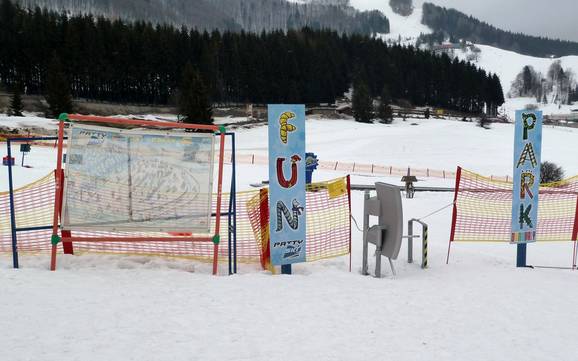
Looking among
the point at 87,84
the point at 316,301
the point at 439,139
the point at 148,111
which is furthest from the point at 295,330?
the point at 87,84

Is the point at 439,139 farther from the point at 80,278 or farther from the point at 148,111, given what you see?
the point at 80,278

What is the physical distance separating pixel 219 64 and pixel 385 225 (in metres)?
72.7

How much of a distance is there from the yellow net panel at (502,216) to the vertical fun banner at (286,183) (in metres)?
4.08

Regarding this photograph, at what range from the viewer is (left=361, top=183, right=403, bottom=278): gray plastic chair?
7.66 metres

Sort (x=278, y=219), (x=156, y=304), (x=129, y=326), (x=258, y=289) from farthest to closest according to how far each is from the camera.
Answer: (x=278, y=219)
(x=258, y=289)
(x=156, y=304)
(x=129, y=326)

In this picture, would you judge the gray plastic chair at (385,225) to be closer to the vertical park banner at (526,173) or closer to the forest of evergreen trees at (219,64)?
the vertical park banner at (526,173)

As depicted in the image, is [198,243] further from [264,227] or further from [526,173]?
[526,173]

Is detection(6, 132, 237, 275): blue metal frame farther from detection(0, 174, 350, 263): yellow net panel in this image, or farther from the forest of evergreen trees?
the forest of evergreen trees

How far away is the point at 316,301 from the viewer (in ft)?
19.4

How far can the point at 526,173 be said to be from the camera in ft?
29.0

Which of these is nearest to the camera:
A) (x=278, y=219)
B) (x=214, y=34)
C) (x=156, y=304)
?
(x=156, y=304)

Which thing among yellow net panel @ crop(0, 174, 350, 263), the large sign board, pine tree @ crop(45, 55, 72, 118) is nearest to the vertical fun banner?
yellow net panel @ crop(0, 174, 350, 263)

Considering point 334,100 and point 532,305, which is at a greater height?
point 334,100

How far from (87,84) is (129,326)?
6833cm
